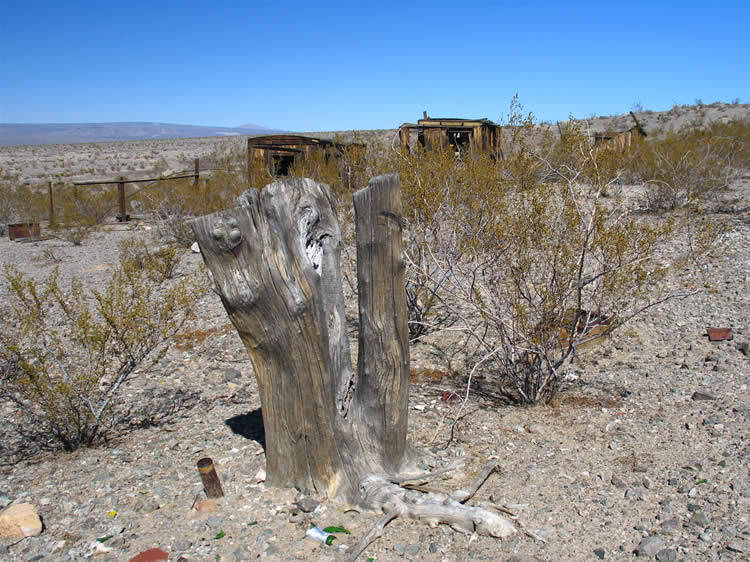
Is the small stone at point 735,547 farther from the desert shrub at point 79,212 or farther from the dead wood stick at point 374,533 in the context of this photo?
the desert shrub at point 79,212

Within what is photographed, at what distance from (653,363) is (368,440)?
3.17m

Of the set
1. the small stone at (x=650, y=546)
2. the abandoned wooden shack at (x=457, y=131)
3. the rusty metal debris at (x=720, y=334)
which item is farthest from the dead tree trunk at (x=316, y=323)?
the abandoned wooden shack at (x=457, y=131)

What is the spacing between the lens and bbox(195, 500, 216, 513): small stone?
10.8 feet

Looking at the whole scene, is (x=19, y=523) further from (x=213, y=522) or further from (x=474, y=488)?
(x=474, y=488)

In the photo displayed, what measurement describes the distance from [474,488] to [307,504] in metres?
0.92

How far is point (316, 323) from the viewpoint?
10.4 ft

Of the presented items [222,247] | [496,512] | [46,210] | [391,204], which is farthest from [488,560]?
[46,210]

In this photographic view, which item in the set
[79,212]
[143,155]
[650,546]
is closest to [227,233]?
[650,546]

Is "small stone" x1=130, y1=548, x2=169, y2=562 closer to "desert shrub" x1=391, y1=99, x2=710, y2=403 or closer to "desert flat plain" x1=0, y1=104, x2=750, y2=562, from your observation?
"desert flat plain" x1=0, y1=104, x2=750, y2=562

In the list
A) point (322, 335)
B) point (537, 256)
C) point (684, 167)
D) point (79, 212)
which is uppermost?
point (684, 167)

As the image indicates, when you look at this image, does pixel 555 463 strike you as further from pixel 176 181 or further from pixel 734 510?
pixel 176 181

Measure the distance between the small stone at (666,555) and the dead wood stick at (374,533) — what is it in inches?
48.2

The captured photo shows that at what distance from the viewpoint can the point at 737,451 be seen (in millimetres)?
3527

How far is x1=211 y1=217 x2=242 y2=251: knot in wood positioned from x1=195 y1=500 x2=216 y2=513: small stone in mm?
1435
